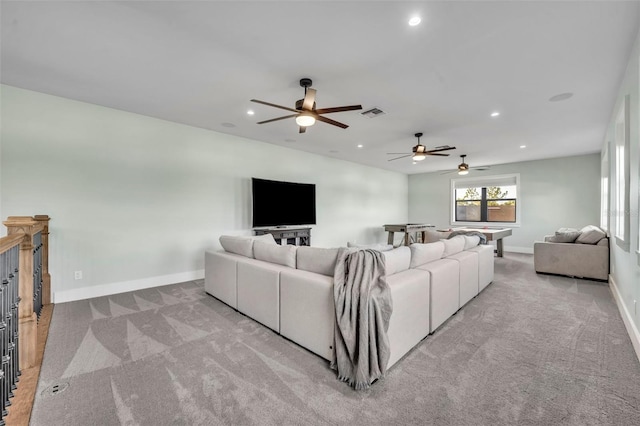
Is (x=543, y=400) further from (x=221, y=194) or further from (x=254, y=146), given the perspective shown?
(x=254, y=146)

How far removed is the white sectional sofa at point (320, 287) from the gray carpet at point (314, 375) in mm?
145

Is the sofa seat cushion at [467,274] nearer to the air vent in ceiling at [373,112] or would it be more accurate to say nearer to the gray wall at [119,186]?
the air vent in ceiling at [373,112]


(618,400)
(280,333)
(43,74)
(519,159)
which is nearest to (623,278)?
(618,400)

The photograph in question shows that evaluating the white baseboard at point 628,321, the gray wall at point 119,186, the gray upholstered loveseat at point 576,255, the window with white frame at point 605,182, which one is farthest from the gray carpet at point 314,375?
the window with white frame at point 605,182

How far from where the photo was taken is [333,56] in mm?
2637

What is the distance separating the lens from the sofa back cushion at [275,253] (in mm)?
2778

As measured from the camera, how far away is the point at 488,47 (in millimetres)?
2479

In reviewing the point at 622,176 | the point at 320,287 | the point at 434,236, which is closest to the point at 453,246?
the point at 320,287

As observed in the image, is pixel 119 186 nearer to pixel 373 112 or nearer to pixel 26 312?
pixel 26 312

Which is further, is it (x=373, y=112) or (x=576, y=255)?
(x=576, y=255)

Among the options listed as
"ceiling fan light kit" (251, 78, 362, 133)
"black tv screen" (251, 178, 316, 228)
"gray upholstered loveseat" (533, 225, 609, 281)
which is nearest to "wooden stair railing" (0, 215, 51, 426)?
"ceiling fan light kit" (251, 78, 362, 133)

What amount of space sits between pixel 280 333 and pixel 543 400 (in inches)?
78.0

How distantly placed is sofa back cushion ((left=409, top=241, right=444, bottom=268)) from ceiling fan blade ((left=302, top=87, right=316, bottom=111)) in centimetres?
180

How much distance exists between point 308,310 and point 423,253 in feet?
4.31
